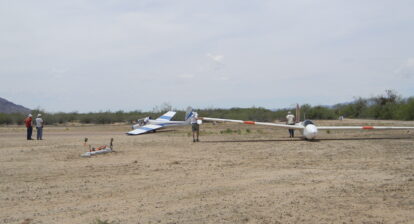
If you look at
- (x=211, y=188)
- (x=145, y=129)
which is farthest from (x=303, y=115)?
(x=211, y=188)

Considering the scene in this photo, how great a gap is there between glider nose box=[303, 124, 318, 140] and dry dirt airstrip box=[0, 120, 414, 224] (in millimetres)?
4237

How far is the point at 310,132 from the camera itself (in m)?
17.2

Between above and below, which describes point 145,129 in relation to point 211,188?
above

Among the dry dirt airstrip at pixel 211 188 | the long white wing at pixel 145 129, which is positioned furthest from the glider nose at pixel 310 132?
the long white wing at pixel 145 129

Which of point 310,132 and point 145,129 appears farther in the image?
point 145,129

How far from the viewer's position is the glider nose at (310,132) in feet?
56.2

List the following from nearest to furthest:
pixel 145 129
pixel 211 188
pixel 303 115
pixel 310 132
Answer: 1. pixel 211 188
2. pixel 310 132
3. pixel 145 129
4. pixel 303 115

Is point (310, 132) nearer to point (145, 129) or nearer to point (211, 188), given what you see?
point (211, 188)

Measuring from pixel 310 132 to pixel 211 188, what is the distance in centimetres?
1069

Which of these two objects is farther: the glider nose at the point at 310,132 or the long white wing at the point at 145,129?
the long white wing at the point at 145,129

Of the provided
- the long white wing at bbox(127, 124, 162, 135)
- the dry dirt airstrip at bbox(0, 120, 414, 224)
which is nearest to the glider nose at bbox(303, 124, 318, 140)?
the dry dirt airstrip at bbox(0, 120, 414, 224)

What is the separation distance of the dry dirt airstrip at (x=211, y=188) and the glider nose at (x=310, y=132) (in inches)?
167

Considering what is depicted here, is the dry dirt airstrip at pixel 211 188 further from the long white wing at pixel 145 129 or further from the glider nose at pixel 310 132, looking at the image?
the long white wing at pixel 145 129

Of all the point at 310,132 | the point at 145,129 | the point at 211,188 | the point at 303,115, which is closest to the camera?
the point at 211,188
